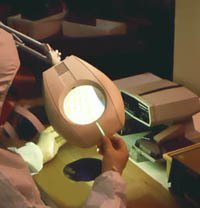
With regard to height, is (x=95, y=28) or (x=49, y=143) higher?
(x=95, y=28)

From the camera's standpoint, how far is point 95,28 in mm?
1879

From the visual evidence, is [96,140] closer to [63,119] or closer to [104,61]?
[63,119]

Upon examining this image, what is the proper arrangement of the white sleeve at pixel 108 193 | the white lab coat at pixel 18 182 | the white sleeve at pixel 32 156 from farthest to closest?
1. the white sleeve at pixel 32 156
2. the white sleeve at pixel 108 193
3. the white lab coat at pixel 18 182

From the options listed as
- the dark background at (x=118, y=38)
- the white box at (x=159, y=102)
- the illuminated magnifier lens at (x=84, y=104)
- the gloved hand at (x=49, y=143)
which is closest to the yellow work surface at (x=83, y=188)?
the gloved hand at (x=49, y=143)

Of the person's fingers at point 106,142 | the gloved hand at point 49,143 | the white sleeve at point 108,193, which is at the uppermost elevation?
the person's fingers at point 106,142

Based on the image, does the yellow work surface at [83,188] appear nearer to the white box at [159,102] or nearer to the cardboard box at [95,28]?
the white box at [159,102]

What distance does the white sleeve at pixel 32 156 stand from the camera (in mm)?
1354

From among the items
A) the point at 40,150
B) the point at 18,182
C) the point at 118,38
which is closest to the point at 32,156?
the point at 40,150

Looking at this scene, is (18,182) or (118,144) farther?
(118,144)

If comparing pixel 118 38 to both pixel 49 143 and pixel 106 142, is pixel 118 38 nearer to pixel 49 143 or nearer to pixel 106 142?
pixel 49 143

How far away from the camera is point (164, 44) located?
1747mm

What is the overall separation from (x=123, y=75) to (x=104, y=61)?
4.2 inches

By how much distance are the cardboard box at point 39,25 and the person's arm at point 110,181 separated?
3.07ft

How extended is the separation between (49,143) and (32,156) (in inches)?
4.0
